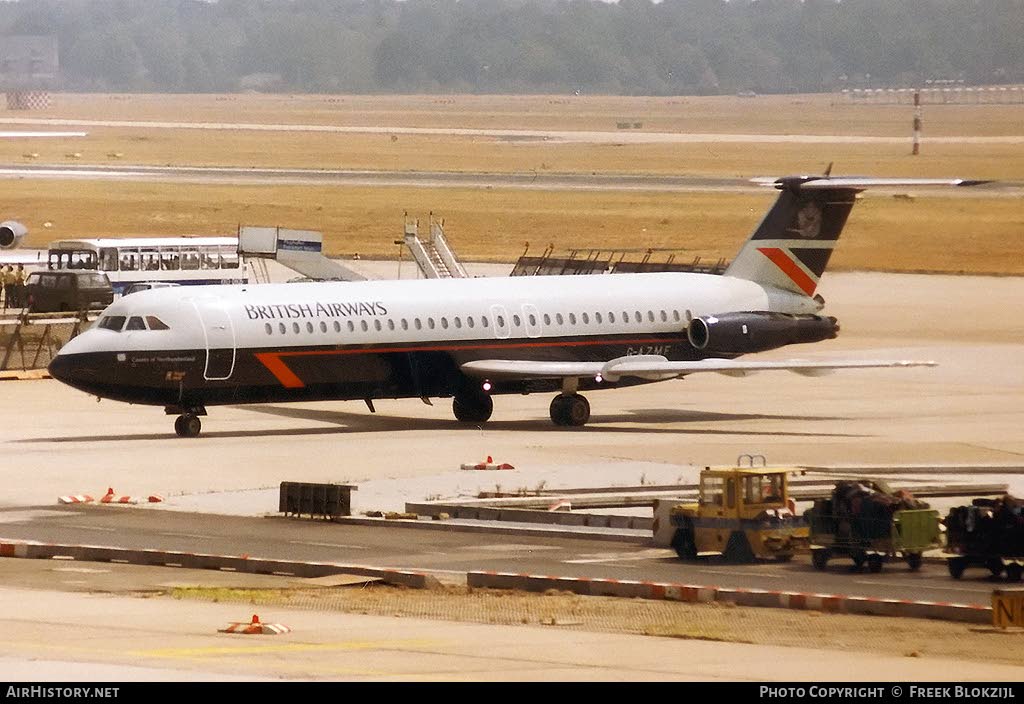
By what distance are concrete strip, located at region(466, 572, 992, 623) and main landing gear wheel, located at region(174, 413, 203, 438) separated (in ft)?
60.9

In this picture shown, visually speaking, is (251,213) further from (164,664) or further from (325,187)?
(164,664)

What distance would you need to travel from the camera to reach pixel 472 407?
157 feet

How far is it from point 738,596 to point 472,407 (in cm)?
2241

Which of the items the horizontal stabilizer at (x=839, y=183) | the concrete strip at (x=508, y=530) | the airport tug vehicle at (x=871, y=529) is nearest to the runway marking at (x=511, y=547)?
the concrete strip at (x=508, y=530)

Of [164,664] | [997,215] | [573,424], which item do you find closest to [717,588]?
[164,664]

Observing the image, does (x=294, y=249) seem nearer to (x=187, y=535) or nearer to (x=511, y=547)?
(x=187, y=535)

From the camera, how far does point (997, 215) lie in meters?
108

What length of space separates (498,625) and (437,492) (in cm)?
1290

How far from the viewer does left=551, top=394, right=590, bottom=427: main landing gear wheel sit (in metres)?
47.5

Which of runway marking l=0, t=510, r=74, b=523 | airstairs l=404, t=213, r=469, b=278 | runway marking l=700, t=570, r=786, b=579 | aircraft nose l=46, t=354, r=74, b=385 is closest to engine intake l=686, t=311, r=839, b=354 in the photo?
aircraft nose l=46, t=354, r=74, b=385

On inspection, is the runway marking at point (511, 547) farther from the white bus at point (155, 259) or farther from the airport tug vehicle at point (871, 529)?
the white bus at point (155, 259)

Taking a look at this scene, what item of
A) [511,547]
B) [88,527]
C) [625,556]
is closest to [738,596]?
[625,556]

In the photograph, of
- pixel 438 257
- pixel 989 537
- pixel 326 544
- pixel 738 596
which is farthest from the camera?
pixel 438 257
